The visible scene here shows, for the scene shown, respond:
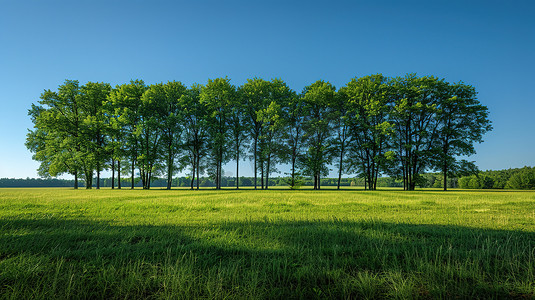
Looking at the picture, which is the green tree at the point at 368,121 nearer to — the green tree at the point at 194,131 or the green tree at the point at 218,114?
the green tree at the point at 218,114

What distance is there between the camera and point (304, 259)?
3.40 metres

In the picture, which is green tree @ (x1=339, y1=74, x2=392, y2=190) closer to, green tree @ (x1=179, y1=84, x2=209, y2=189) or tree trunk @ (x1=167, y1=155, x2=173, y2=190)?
green tree @ (x1=179, y1=84, x2=209, y2=189)

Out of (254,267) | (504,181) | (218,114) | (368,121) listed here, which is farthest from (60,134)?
A: (504,181)

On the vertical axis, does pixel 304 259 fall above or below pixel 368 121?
below

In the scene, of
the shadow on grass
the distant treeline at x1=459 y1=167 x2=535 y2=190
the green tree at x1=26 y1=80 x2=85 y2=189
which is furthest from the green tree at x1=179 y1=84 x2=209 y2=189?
the distant treeline at x1=459 y1=167 x2=535 y2=190

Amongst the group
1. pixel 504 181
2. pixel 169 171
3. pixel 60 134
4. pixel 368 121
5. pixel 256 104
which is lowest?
pixel 504 181

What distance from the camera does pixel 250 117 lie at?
40.3 metres

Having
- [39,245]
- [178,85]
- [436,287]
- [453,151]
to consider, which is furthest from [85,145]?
[453,151]

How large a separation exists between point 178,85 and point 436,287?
4483 centimetres

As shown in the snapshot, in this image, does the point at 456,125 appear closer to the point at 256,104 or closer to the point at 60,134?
the point at 256,104

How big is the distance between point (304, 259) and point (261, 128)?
1466 inches

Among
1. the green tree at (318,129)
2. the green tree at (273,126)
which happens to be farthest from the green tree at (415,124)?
the green tree at (273,126)

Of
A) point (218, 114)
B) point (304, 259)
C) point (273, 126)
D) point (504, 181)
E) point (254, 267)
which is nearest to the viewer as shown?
point (254, 267)

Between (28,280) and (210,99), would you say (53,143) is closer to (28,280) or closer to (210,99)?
(210,99)
